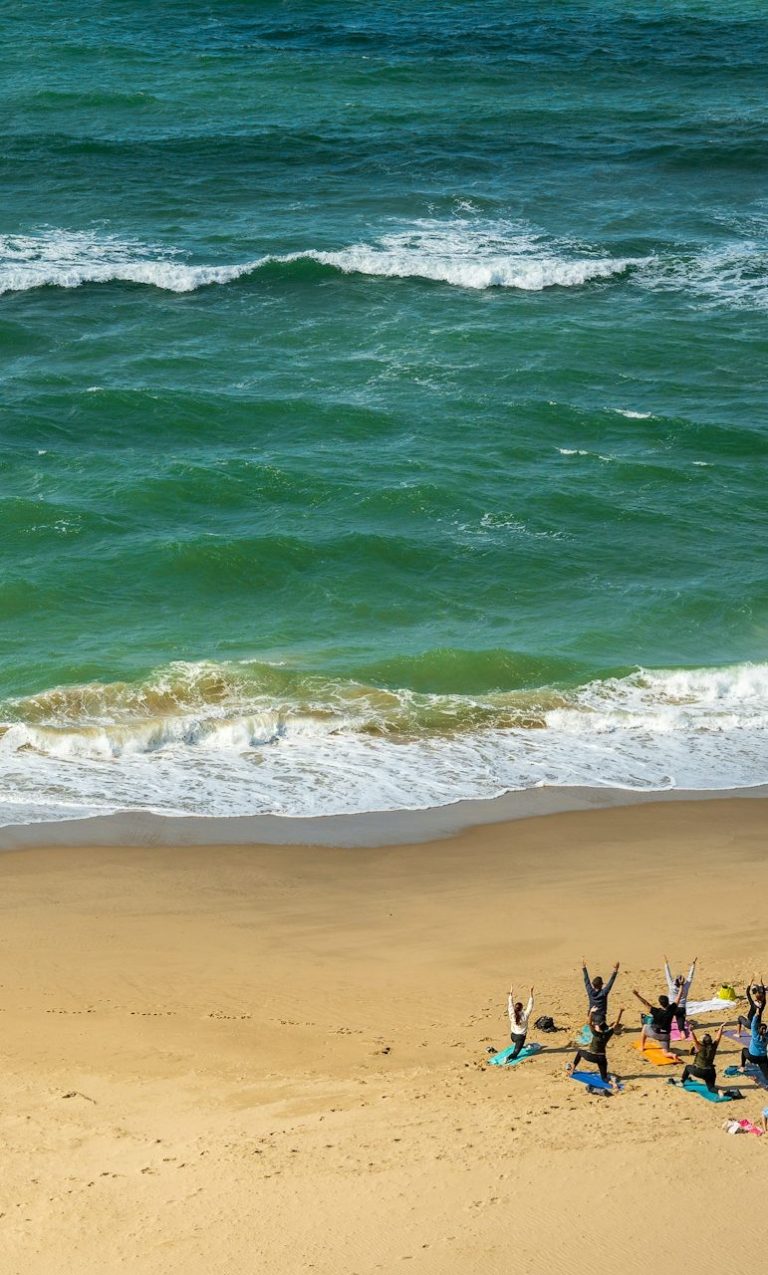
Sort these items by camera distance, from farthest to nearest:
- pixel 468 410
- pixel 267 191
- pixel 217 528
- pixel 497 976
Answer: pixel 267 191 < pixel 468 410 < pixel 217 528 < pixel 497 976

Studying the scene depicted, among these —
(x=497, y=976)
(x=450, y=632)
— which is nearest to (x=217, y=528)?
(x=450, y=632)

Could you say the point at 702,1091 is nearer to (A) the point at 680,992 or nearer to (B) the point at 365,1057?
(A) the point at 680,992

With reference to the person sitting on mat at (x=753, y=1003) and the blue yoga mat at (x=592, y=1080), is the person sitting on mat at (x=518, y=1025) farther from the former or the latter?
the person sitting on mat at (x=753, y=1003)

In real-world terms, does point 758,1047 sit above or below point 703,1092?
above

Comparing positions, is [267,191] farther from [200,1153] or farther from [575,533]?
[200,1153]

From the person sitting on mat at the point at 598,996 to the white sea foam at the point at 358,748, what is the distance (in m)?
5.82

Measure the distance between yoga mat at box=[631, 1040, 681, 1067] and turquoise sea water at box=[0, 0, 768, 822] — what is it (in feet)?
21.2

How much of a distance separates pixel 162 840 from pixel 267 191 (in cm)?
2900

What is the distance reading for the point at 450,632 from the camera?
26.9m

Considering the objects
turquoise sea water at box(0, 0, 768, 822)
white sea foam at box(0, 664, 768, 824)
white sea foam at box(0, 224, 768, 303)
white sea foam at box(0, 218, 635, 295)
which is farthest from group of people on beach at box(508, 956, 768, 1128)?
white sea foam at box(0, 218, 635, 295)

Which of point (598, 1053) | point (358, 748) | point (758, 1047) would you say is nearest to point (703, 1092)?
point (758, 1047)

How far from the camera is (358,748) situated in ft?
77.2

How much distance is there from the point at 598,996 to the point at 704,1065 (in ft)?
4.41

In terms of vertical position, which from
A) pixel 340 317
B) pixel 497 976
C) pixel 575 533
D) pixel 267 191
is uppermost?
pixel 267 191
